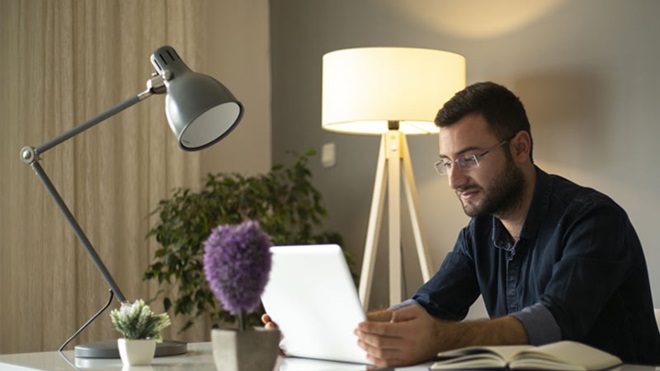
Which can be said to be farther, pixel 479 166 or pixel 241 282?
pixel 479 166

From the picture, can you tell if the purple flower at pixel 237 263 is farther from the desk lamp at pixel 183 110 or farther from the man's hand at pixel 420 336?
the desk lamp at pixel 183 110

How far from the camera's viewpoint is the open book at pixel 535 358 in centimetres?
131

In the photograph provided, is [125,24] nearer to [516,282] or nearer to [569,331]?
[516,282]

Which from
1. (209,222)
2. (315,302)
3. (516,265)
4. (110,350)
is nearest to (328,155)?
(209,222)

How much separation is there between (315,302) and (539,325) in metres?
0.43

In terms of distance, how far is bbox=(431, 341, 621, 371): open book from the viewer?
4.31ft

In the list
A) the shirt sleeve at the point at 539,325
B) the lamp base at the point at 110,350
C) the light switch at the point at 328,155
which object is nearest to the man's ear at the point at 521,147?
the shirt sleeve at the point at 539,325

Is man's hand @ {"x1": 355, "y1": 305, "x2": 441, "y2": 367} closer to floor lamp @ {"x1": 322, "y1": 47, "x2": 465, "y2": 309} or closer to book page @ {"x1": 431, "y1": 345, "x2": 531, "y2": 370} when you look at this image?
book page @ {"x1": 431, "y1": 345, "x2": 531, "y2": 370}

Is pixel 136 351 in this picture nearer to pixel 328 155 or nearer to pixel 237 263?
pixel 237 263

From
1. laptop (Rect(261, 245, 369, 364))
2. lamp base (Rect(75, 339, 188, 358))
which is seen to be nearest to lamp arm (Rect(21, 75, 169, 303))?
lamp base (Rect(75, 339, 188, 358))

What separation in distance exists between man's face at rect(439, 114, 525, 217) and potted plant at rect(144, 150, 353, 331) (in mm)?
1541

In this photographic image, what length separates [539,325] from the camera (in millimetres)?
1714

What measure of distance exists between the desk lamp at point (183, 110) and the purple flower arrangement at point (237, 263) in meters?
0.56

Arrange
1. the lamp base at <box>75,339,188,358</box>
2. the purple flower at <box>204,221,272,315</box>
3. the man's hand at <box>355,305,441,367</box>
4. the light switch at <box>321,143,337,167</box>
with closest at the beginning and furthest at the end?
1. the purple flower at <box>204,221,272,315</box>
2. the man's hand at <box>355,305,441,367</box>
3. the lamp base at <box>75,339,188,358</box>
4. the light switch at <box>321,143,337,167</box>
